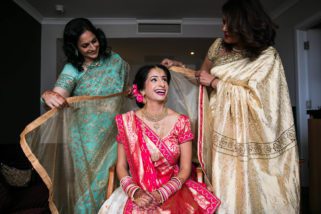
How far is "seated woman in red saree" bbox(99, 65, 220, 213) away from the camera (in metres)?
1.56

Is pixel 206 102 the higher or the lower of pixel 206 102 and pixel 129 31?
the lower

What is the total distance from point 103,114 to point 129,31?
159 inches

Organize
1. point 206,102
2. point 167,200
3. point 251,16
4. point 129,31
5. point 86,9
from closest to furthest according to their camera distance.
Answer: point 167,200
point 251,16
point 206,102
point 86,9
point 129,31

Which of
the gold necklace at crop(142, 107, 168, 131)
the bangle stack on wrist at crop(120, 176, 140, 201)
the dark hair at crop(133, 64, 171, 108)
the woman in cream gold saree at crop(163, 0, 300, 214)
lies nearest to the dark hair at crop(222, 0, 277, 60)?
the woman in cream gold saree at crop(163, 0, 300, 214)

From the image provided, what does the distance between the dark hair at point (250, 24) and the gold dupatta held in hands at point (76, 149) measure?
90 cm

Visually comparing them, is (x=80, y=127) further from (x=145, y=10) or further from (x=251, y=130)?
(x=145, y=10)

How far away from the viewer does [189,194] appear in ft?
5.41

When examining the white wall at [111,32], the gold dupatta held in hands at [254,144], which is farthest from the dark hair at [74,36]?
the white wall at [111,32]

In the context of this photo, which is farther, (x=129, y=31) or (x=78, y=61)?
(x=129, y=31)

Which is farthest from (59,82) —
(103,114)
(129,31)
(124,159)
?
(129,31)

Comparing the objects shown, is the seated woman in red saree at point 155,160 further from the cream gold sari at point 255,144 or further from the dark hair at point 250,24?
the dark hair at point 250,24

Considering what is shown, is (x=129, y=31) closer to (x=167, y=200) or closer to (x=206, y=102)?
(x=206, y=102)

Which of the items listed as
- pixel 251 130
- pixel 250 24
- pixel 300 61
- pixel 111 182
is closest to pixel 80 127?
pixel 111 182

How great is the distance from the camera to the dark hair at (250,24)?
1.78m
